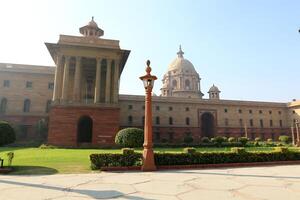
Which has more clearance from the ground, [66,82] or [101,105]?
[66,82]

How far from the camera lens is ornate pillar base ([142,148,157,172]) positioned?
10.6 meters

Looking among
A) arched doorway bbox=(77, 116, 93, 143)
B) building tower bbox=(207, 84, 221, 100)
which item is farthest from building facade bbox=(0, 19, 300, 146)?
building tower bbox=(207, 84, 221, 100)

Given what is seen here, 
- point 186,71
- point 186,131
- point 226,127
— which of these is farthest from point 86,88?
point 186,71

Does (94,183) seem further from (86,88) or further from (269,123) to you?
(269,123)

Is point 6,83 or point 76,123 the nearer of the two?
point 76,123

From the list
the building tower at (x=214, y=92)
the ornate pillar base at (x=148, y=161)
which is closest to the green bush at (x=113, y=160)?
the ornate pillar base at (x=148, y=161)

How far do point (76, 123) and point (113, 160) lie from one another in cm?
1872

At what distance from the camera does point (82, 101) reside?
99.1 feet

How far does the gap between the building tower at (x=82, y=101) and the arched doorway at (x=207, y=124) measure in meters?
25.9

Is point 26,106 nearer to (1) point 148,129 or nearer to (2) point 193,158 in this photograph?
(1) point 148,129

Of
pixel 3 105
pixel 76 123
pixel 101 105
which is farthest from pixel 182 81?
pixel 3 105

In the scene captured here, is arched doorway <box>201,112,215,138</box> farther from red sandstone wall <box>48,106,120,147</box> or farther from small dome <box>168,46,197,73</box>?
red sandstone wall <box>48,106,120,147</box>

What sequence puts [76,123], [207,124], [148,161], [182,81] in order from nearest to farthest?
[148,161] → [76,123] → [207,124] → [182,81]

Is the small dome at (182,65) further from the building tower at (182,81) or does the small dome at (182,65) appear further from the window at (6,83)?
the window at (6,83)
